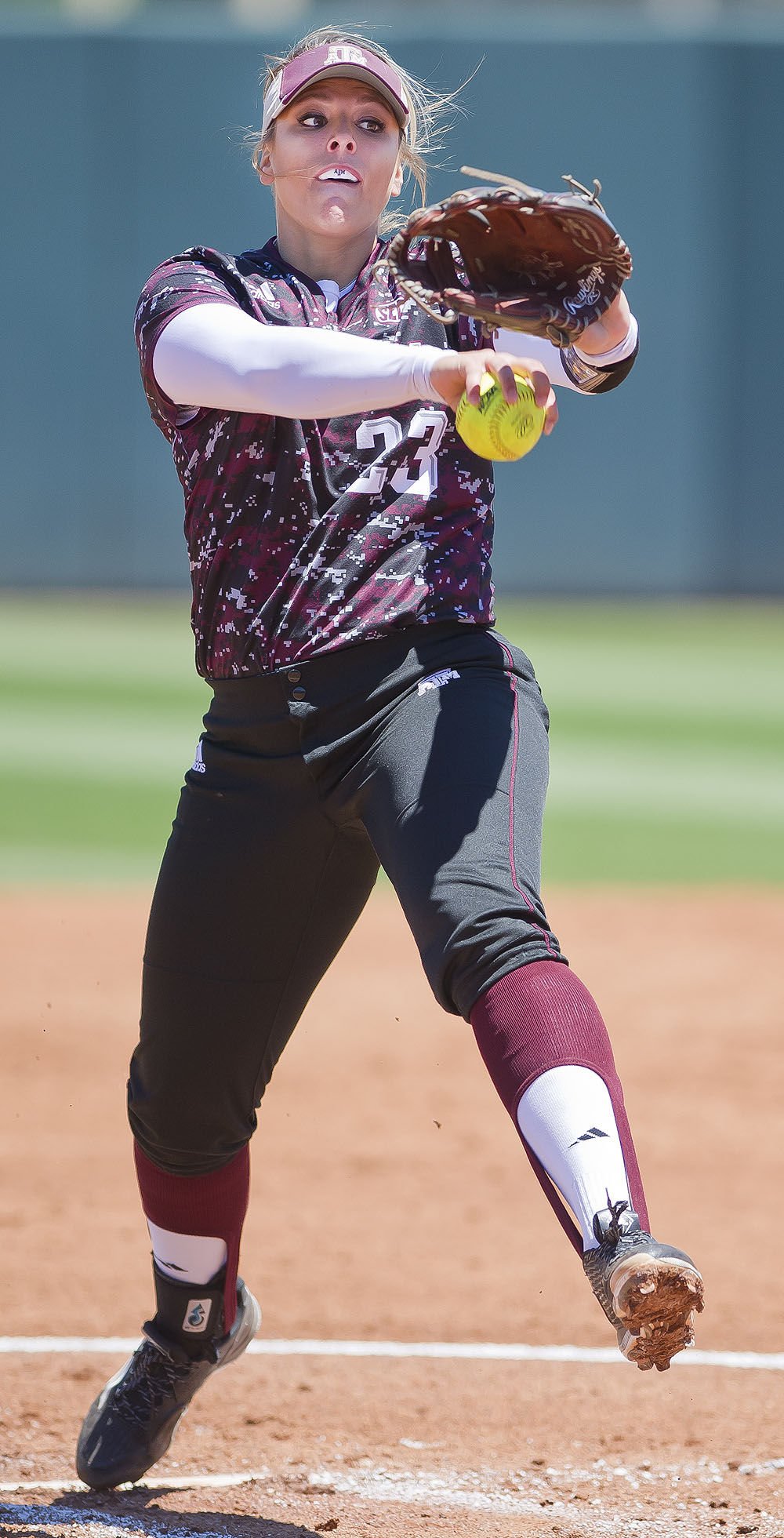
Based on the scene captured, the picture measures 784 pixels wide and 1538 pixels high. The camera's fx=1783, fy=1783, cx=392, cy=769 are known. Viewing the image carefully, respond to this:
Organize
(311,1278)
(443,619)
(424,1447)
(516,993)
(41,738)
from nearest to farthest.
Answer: (516,993) → (443,619) → (424,1447) → (311,1278) → (41,738)

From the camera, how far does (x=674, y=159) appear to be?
1647cm

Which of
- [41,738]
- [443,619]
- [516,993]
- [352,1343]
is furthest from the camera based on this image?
[41,738]

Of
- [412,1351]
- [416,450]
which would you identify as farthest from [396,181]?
[412,1351]

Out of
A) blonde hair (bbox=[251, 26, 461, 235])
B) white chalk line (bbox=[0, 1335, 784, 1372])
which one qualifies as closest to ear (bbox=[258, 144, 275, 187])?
blonde hair (bbox=[251, 26, 461, 235])

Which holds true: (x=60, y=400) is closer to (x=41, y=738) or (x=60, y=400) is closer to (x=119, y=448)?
(x=119, y=448)

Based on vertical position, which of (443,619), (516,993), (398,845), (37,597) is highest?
(37,597)

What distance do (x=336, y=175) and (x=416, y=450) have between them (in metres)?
0.41

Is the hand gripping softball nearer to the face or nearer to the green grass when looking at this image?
the face

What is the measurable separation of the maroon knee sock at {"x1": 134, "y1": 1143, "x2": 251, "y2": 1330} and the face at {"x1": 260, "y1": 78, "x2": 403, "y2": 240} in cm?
137

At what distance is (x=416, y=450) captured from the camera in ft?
7.79

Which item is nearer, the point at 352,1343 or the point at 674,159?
the point at 352,1343

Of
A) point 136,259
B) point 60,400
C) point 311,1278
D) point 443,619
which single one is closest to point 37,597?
point 60,400

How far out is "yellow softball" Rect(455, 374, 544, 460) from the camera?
199cm

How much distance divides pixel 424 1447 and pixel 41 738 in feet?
24.9
